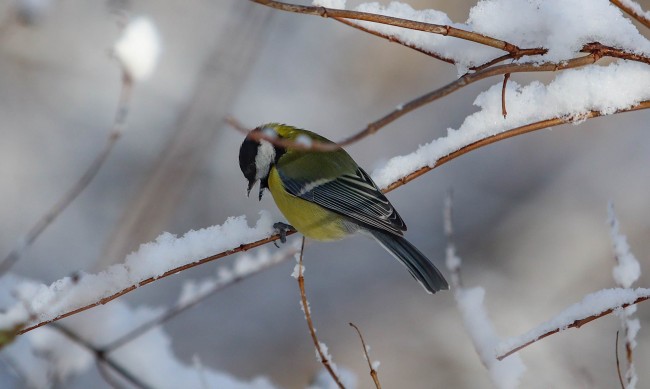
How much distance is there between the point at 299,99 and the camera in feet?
19.0

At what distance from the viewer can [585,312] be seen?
1.42 meters

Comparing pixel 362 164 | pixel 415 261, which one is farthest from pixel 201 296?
pixel 362 164

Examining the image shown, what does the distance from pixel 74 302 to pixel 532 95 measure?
43.3 inches

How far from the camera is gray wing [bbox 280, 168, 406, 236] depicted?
2.84 metres

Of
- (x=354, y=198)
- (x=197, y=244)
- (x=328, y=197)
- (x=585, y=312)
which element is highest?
(x=328, y=197)

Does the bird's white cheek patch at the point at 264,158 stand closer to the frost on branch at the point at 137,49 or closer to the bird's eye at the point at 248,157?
the bird's eye at the point at 248,157

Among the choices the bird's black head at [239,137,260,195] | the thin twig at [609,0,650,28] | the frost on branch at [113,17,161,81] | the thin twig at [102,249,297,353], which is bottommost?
the thin twig at [609,0,650,28]

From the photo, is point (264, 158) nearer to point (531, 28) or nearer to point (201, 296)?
point (201, 296)

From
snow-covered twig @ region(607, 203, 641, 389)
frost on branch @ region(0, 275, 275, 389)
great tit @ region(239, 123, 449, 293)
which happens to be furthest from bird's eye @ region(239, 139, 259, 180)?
snow-covered twig @ region(607, 203, 641, 389)

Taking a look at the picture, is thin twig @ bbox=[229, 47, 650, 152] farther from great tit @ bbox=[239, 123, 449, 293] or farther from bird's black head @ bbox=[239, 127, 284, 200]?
bird's black head @ bbox=[239, 127, 284, 200]

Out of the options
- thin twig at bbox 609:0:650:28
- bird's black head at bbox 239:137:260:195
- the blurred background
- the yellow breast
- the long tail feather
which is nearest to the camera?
thin twig at bbox 609:0:650:28

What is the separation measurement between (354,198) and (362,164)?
270 centimetres

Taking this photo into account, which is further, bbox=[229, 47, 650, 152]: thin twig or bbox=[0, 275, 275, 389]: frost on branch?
bbox=[0, 275, 275, 389]: frost on branch

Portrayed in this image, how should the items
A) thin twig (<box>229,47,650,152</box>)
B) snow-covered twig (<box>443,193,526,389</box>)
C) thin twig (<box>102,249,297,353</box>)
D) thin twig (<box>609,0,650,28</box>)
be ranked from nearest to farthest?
1. thin twig (<box>229,47,650,152</box>)
2. thin twig (<box>609,0,650,28</box>)
3. snow-covered twig (<box>443,193,526,389</box>)
4. thin twig (<box>102,249,297,353</box>)
